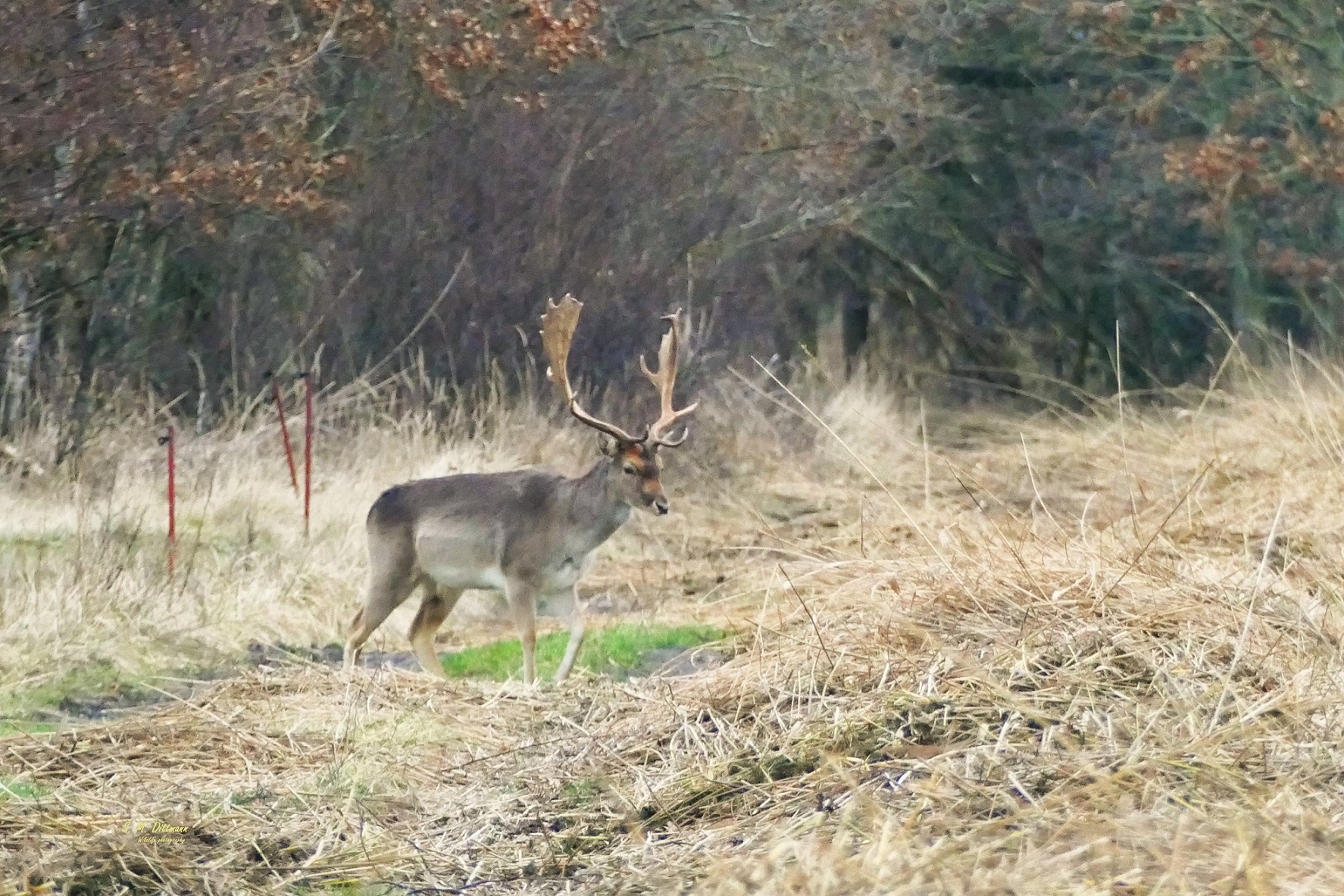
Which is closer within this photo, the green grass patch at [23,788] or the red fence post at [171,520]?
the green grass patch at [23,788]

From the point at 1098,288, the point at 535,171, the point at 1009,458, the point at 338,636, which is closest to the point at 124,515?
the point at 338,636

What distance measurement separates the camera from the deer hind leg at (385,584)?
1227cm

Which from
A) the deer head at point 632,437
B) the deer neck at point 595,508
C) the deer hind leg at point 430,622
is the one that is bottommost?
the deer hind leg at point 430,622

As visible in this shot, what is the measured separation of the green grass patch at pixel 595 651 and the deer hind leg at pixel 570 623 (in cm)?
14

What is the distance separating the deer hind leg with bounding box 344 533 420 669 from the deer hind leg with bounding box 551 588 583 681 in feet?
2.82

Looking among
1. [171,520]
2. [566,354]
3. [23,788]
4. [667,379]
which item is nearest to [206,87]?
[171,520]

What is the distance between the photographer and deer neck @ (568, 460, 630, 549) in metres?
12.7

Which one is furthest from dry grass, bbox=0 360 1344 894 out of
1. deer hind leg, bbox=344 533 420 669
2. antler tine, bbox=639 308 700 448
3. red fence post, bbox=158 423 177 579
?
antler tine, bbox=639 308 700 448

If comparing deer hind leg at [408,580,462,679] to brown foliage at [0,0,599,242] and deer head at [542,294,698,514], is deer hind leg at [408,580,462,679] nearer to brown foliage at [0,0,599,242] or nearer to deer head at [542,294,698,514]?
deer head at [542,294,698,514]

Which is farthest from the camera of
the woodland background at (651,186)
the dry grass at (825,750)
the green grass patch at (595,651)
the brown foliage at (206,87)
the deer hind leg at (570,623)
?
the woodland background at (651,186)

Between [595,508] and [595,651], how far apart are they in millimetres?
978

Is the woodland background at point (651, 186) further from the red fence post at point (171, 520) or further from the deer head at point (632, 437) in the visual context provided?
the deer head at point (632, 437)

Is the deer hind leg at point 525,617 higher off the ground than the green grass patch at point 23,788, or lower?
lower

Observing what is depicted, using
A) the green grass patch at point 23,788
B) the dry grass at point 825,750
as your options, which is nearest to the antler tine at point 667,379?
the dry grass at point 825,750
